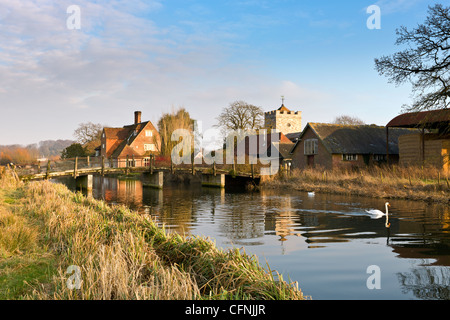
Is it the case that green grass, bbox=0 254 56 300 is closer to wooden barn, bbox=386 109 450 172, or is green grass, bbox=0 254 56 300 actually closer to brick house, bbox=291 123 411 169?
wooden barn, bbox=386 109 450 172

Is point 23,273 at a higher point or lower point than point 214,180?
higher

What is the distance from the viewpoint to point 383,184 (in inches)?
998

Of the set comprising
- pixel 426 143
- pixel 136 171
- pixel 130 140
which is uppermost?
pixel 130 140

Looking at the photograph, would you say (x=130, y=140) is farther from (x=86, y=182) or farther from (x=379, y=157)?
(x=379, y=157)

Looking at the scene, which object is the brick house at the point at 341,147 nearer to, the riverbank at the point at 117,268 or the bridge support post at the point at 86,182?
the bridge support post at the point at 86,182

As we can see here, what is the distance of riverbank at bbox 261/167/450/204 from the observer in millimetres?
21781

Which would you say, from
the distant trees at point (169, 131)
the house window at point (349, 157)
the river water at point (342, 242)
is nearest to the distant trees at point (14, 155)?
the distant trees at point (169, 131)

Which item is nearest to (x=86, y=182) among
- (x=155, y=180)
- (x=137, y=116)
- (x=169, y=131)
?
(x=155, y=180)

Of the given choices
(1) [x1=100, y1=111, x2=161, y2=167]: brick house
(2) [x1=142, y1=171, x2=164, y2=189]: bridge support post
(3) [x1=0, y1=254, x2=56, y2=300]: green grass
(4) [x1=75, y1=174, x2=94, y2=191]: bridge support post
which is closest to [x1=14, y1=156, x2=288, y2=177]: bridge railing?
(2) [x1=142, y1=171, x2=164, y2=189]: bridge support post

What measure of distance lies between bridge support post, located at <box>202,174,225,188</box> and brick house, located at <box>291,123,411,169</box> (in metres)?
10.4

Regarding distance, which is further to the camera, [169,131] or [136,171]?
[169,131]

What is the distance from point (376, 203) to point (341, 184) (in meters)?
7.99

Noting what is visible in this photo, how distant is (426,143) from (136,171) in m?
27.2
